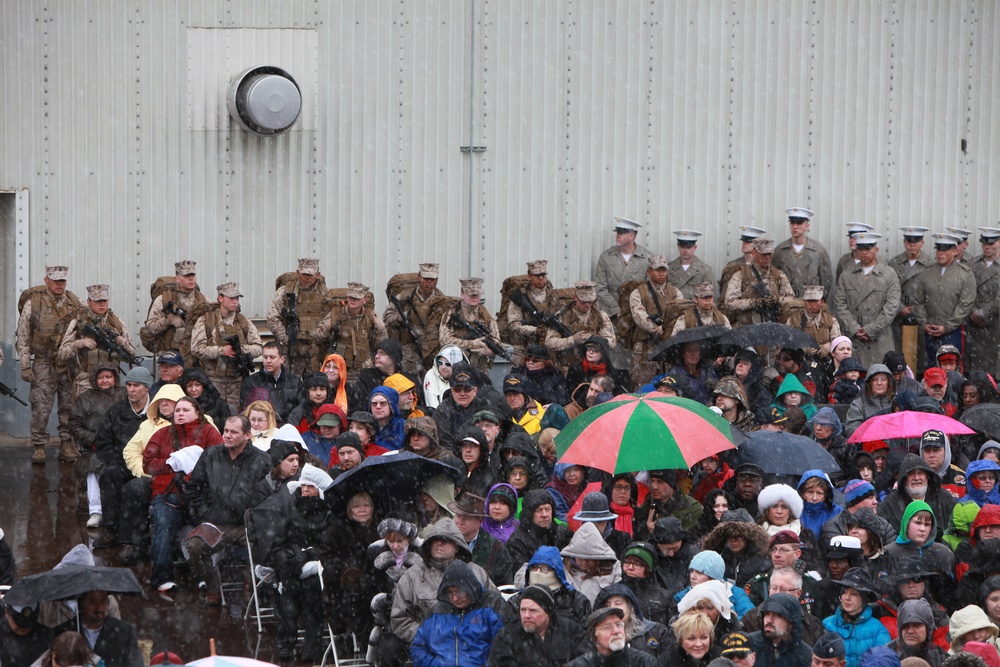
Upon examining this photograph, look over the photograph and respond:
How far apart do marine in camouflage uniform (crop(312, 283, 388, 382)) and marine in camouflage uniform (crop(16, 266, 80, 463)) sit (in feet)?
8.68

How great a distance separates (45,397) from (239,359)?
2.25m

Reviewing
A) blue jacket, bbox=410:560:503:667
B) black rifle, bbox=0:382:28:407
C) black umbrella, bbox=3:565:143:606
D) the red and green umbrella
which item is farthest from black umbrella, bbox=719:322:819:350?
black umbrella, bbox=3:565:143:606

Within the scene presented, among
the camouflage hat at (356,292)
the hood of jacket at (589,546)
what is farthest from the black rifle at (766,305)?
the hood of jacket at (589,546)

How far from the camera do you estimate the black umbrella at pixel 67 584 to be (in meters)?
8.77

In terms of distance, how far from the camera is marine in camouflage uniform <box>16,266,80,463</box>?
16.4 meters

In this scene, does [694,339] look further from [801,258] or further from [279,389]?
[279,389]

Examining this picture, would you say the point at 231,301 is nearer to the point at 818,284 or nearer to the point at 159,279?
the point at 159,279

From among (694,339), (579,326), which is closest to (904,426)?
(694,339)

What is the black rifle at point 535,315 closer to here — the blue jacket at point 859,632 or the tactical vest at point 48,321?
the tactical vest at point 48,321

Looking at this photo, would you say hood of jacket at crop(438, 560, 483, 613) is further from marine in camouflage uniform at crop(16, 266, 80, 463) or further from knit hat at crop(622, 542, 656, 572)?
marine in camouflage uniform at crop(16, 266, 80, 463)

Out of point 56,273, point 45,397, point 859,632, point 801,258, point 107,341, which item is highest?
point 801,258

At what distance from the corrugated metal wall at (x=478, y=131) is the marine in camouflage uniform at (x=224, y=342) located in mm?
1837

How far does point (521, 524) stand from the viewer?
35.8 feet

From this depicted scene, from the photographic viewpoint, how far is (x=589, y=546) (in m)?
9.89
